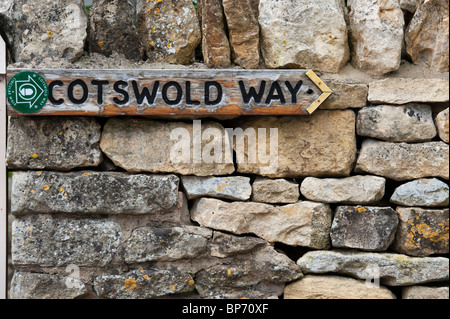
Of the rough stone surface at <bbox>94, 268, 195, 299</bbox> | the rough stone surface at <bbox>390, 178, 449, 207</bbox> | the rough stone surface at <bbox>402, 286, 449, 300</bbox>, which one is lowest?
the rough stone surface at <bbox>402, 286, 449, 300</bbox>

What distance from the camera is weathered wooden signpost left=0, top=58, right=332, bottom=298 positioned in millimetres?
2070

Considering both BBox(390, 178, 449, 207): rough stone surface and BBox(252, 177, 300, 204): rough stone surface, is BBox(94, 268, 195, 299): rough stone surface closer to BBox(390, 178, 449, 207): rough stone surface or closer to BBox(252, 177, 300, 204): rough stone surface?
BBox(252, 177, 300, 204): rough stone surface

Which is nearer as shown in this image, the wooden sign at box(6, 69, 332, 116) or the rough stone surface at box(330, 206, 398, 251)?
the wooden sign at box(6, 69, 332, 116)

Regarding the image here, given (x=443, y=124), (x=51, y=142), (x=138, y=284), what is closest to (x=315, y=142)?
(x=443, y=124)

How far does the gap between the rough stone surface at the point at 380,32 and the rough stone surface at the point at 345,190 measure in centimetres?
52

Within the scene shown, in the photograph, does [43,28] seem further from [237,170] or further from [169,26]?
[237,170]

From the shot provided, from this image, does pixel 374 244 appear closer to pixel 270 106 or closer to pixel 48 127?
pixel 270 106

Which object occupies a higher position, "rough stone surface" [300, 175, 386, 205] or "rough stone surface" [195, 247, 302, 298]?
"rough stone surface" [300, 175, 386, 205]

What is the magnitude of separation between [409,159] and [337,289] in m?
0.69

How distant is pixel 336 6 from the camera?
2.21 metres

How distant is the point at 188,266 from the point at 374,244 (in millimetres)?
866

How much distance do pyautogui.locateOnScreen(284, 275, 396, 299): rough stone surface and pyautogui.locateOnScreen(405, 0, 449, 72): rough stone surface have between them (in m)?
1.07

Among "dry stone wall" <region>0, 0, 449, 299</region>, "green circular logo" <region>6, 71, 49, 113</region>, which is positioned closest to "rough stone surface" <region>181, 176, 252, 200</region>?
"dry stone wall" <region>0, 0, 449, 299</region>

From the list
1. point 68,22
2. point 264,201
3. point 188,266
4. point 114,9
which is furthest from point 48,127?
point 264,201
